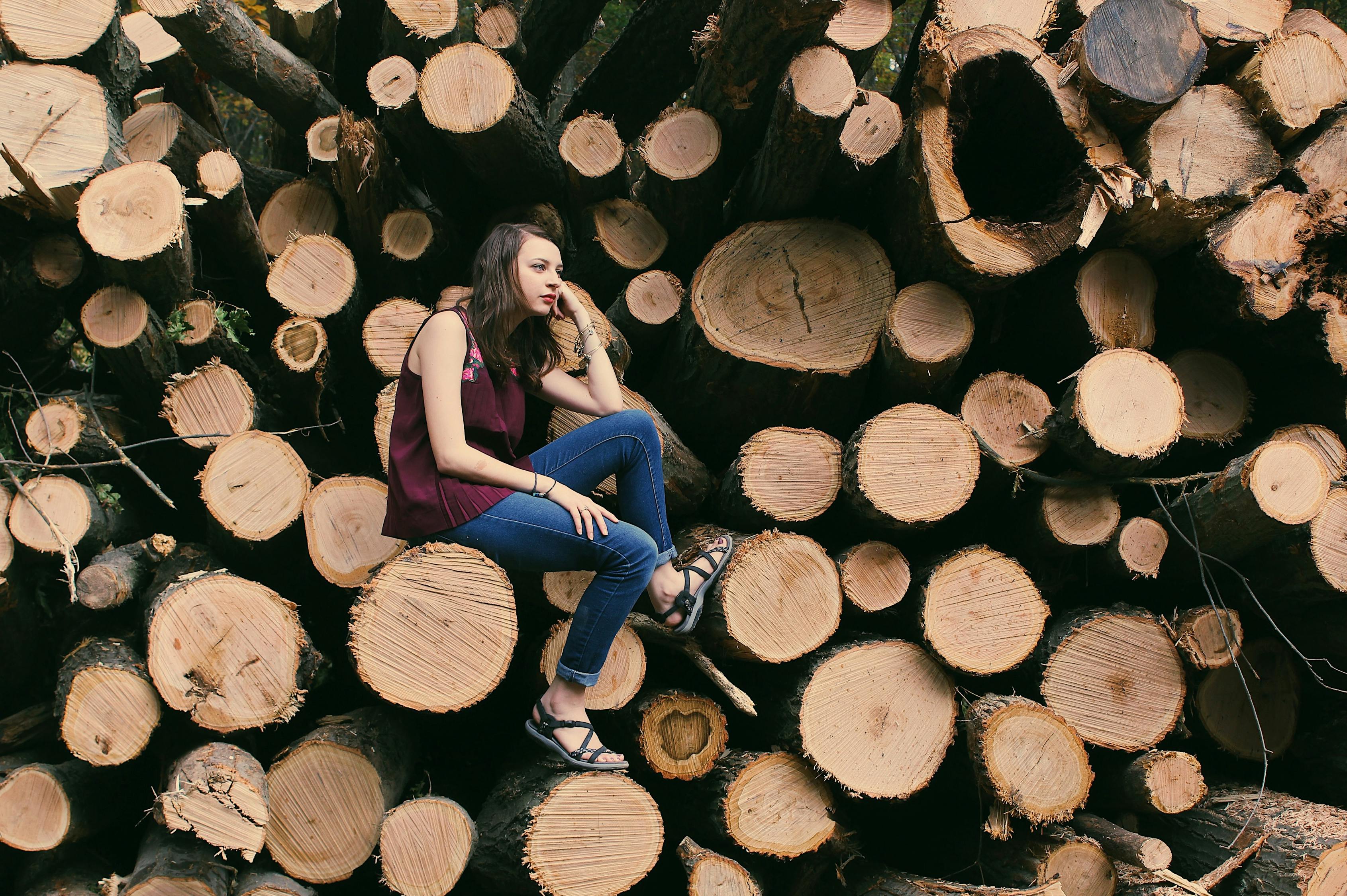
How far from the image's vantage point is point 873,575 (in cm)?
286

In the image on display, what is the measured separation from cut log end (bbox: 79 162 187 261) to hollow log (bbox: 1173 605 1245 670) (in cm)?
370

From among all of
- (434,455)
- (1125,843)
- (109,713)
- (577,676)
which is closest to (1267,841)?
(1125,843)

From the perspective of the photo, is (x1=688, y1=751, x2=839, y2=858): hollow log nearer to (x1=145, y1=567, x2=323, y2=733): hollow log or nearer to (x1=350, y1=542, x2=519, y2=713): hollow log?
(x1=350, y1=542, x2=519, y2=713): hollow log

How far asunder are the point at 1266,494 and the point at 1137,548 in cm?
42

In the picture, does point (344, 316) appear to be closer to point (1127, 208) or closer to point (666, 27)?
point (666, 27)

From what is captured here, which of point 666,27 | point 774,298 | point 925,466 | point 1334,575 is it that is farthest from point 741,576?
point 666,27

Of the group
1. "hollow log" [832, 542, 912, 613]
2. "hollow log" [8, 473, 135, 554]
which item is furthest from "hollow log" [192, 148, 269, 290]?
"hollow log" [832, 542, 912, 613]

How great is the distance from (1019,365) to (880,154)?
3.28ft

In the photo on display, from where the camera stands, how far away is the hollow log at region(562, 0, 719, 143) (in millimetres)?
3896

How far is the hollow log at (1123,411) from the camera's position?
2.72 metres

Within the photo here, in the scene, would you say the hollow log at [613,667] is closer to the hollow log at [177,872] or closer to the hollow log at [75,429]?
the hollow log at [177,872]

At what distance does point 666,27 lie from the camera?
3949 millimetres

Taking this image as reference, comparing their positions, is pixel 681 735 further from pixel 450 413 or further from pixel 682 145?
pixel 682 145

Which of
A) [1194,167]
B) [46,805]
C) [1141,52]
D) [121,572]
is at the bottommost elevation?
[46,805]
